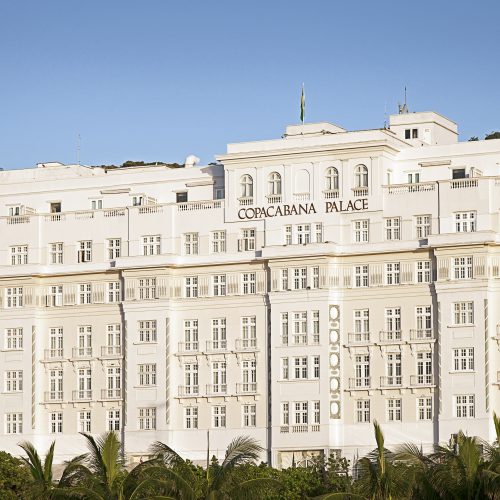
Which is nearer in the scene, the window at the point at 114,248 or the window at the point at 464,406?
the window at the point at 464,406

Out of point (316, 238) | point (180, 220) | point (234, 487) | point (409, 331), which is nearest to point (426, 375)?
point (409, 331)

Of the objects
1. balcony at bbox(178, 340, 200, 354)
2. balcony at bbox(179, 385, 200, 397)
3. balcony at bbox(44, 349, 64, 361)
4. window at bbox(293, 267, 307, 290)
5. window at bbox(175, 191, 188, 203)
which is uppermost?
window at bbox(175, 191, 188, 203)

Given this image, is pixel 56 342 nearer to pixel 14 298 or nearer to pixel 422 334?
pixel 14 298

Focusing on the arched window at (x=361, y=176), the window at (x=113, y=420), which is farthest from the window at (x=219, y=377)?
the arched window at (x=361, y=176)

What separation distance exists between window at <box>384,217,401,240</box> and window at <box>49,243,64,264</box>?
18554mm

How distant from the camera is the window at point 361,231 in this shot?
105 m

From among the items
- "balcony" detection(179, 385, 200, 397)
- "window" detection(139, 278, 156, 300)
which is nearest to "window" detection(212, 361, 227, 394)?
"balcony" detection(179, 385, 200, 397)

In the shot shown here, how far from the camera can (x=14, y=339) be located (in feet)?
366

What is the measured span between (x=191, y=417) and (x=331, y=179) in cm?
1429

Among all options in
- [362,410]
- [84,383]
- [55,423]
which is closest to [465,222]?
[362,410]

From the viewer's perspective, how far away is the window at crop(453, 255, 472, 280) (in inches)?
4013

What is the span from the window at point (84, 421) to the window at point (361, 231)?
A: 1727 cm

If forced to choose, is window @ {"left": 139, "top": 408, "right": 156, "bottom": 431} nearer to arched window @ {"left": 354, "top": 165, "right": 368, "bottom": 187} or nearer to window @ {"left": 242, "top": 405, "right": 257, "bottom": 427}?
window @ {"left": 242, "top": 405, "right": 257, "bottom": 427}

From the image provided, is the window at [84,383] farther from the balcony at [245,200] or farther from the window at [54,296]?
the balcony at [245,200]
